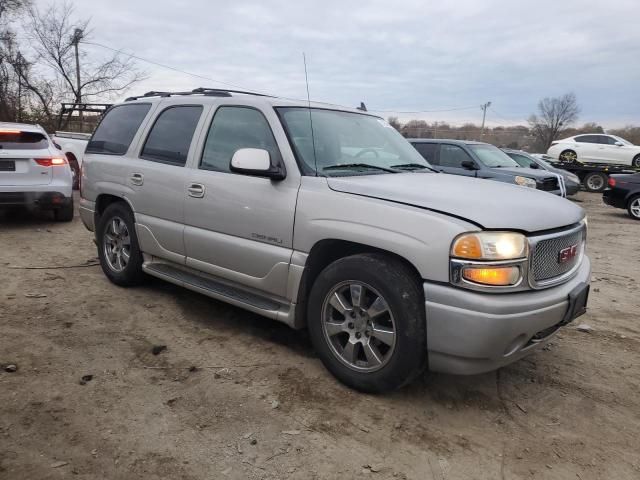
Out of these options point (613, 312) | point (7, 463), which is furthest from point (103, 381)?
point (613, 312)

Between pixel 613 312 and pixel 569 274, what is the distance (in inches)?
88.9

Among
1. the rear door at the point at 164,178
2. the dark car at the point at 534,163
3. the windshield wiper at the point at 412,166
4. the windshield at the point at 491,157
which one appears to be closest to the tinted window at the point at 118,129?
the rear door at the point at 164,178

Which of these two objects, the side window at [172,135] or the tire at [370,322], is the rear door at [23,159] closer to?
the side window at [172,135]

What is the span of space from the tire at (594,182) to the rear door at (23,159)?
20033 mm

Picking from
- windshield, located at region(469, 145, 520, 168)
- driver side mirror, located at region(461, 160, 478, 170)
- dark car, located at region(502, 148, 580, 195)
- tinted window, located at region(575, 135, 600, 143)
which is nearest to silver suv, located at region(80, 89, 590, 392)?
driver side mirror, located at region(461, 160, 478, 170)

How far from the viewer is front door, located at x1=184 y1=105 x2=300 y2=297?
3.36 m

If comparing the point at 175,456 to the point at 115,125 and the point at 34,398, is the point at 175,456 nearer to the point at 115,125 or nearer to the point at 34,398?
the point at 34,398

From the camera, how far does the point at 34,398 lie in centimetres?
288

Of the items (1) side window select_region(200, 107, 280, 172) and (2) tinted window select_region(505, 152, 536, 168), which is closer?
(1) side window select_region(200, 107, 280, 172)

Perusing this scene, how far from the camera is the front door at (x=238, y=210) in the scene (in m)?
3.36

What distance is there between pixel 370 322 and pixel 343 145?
145cm

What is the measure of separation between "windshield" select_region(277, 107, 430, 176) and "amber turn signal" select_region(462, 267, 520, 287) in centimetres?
120

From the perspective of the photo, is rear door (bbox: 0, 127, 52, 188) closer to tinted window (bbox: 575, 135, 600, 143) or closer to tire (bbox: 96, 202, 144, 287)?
tire (bbox: 96, 202, 144, 287)

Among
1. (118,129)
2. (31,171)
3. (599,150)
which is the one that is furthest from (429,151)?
(599,150)
